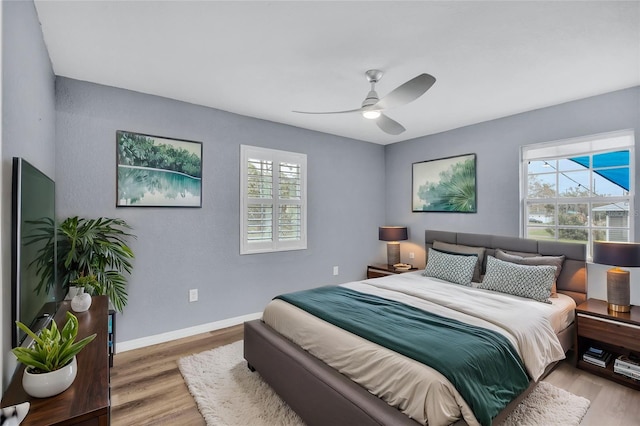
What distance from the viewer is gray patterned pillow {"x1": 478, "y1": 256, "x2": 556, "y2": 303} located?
2828mm

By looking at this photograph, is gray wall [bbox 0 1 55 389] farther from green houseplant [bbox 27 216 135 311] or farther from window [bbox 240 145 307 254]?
window [bbox 240 145 307 254]

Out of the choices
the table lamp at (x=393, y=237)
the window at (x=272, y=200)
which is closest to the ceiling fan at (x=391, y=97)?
the window at (x=272, y=200)

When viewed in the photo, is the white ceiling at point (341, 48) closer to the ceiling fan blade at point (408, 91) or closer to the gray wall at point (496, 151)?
the gray wall at point (496, 151)

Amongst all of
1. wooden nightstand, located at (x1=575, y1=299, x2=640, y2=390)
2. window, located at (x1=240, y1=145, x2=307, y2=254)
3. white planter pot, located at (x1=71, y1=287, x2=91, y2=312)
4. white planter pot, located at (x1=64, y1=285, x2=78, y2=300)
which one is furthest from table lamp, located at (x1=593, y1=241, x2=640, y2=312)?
white planter pot, located at (x1=64, y1=285, x2=78, y2=300)

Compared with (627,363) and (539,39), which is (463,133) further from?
(627,363)

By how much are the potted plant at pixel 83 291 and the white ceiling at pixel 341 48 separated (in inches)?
66.8

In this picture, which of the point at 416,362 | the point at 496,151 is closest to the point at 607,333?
the point at 416,362

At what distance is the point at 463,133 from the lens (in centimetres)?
422

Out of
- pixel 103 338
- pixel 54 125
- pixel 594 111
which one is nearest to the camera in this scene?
pixel 103 338

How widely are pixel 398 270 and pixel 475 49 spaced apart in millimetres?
2963

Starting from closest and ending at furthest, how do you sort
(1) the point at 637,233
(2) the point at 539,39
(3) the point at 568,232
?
(2) the point at 539,39 → (1) the point at 637,233 → (3) the point at 568,232

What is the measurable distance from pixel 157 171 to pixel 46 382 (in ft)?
7.95

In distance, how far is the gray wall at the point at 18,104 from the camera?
3.99 feet

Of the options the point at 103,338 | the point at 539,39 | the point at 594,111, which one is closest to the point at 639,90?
the point at 594,111
